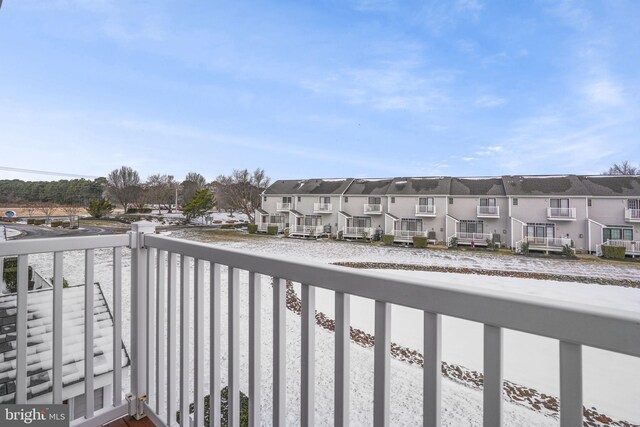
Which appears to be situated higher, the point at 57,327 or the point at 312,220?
the point at 312,220

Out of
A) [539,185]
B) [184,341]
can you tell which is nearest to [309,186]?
[539,185]

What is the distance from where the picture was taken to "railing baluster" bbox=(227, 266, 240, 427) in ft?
2.82

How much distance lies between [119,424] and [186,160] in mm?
1871

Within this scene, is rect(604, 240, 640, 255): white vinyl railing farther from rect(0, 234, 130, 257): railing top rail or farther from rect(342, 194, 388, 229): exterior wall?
rect(0, 234, 130, 257): railing top rail

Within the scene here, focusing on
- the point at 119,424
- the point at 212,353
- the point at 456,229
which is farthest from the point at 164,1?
the point at 456,229

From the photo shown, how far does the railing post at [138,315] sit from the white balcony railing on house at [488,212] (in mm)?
2479

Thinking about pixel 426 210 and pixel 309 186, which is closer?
pixel 426 210

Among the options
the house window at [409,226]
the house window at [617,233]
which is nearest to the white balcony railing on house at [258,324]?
the house window at [617,233]

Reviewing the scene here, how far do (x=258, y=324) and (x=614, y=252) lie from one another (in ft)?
6.61

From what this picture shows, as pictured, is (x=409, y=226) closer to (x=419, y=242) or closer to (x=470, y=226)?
(x=419, y=242)

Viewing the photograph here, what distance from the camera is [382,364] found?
0.58 metres

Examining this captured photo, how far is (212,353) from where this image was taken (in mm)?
908

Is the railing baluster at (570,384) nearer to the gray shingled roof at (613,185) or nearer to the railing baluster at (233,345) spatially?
the railing baluster at (233,345)

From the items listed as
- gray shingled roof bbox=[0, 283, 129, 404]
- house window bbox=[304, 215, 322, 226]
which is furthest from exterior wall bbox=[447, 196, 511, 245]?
gray shingled roof bbox=[0, 283, 129, 404]
